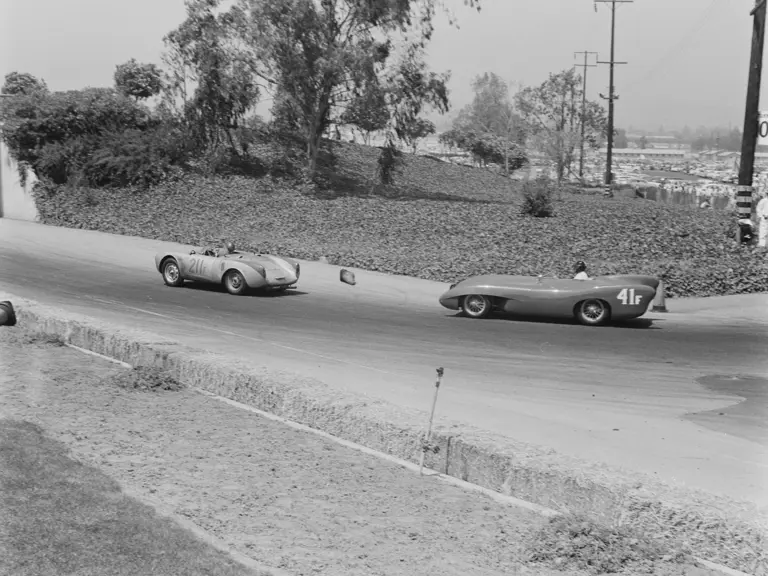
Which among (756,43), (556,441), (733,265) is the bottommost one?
(556,441)

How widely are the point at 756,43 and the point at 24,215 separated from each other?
85.5 ft

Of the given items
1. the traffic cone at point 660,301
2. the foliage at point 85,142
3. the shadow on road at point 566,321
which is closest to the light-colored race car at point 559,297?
the shadow on road at point 566,321

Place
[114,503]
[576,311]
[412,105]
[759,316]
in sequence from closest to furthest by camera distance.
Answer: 1. [114,503]
2. [576,311]
3. [759,316]
4. [412,105]

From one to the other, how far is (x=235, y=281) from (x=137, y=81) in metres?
26.7

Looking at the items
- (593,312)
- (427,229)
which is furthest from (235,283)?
(427,229)

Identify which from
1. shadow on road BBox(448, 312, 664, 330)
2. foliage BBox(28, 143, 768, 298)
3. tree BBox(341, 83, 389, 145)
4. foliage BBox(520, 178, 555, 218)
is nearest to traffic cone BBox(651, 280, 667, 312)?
shadow on road BBox(448, 312, 664, 330)

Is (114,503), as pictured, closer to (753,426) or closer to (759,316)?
(753,426)

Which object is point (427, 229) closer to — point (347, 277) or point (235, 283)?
point (347, 277)

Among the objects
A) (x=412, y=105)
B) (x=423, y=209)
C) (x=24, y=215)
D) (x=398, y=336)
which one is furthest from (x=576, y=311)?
(x=24, y=215)

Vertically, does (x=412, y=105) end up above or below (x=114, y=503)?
above

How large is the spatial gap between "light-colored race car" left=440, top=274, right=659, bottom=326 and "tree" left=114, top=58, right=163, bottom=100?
29669 mm

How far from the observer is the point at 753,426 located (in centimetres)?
962

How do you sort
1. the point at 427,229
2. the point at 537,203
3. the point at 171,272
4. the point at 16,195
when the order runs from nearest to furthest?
the point at 171,272 → the point at 427,229 → the point at 537,203 → the point at 16,195

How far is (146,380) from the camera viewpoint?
31.1ft
